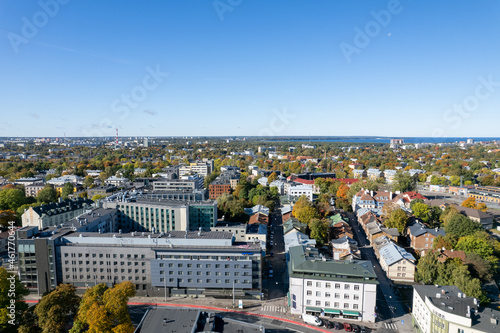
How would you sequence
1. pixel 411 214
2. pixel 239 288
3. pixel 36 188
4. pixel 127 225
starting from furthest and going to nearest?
pixel 36 188 < pixel 411 214 < pixel 127 225 < pixel 239 288

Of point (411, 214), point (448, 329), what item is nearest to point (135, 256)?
point (448, 329)

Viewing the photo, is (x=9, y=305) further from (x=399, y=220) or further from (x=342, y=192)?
(x=342, y=192)

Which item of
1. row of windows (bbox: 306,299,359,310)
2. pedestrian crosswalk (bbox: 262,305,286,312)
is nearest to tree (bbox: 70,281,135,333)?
pedestrian crosswalk (bbox: 262,305,286,312)

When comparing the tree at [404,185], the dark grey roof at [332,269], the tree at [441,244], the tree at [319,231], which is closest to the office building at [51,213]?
the dark grey roof at [332,269]

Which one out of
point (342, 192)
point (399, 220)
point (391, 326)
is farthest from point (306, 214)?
point (342, 192)

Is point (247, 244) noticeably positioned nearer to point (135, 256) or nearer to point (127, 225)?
point (135, 256)

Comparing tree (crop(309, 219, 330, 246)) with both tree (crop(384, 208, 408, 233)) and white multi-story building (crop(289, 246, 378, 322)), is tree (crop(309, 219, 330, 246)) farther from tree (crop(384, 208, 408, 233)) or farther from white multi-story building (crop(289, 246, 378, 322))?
white multi-story building (crop(289, 246, 378, 322))
